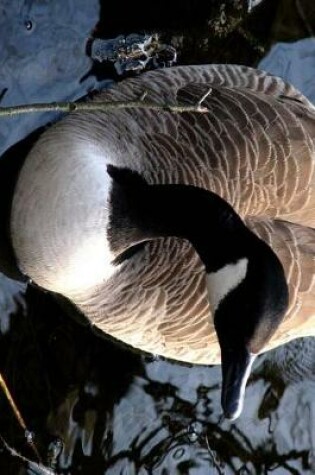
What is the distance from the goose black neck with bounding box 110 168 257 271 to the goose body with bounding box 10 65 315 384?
30mm

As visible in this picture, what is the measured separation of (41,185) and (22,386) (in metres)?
1.12

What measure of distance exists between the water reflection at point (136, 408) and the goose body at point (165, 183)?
2.12ft

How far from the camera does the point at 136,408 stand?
3.62 meters

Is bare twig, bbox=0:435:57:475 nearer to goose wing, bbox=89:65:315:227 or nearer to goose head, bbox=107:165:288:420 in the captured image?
goose head, bbox=107:165:288:420

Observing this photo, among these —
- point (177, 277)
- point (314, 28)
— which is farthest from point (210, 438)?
point (314, 28)

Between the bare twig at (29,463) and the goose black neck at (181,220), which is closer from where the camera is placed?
the goose black neck at (181,220)

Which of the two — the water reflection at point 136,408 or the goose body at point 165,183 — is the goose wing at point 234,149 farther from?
the water reflection at point 136,408

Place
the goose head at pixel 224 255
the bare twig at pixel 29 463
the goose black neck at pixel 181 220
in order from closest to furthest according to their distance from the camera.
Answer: the goose head at pixel 224 255 < the goose black neck at pixel 181 220 < the bare twig at pixel 29 463

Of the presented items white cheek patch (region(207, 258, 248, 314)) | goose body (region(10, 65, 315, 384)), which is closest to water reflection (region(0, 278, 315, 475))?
goose body (region(10, 65, 315, 384))

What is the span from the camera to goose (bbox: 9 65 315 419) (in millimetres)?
2480

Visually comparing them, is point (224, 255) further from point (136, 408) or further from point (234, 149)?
point (136, 408)

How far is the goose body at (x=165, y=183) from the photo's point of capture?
2535 mm

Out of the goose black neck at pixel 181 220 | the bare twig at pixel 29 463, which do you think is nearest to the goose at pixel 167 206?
the goose black neck at pixel 181 220

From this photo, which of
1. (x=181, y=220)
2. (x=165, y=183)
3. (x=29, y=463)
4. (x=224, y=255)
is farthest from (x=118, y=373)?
(x=224, y=255)
